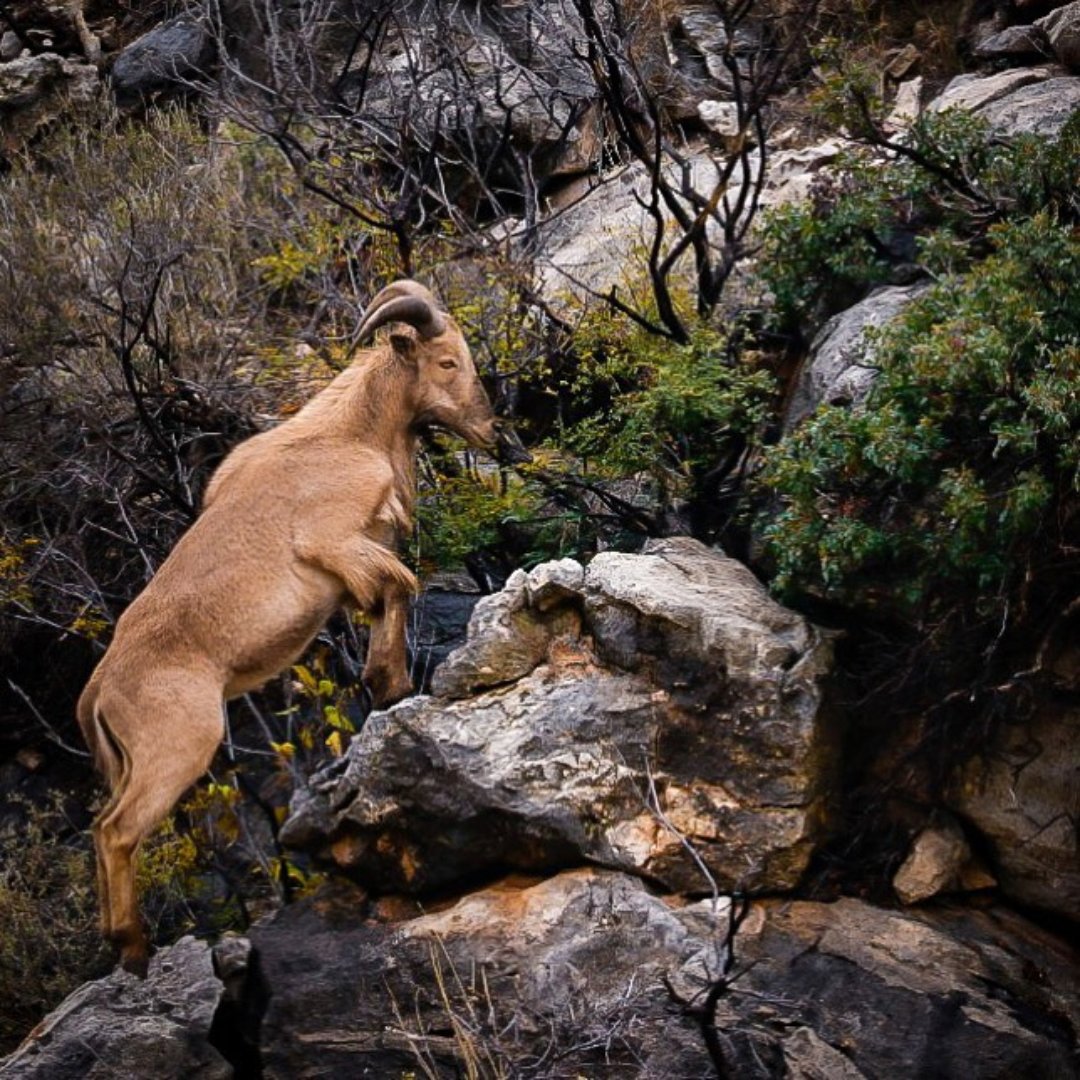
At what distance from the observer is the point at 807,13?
38.7 ft

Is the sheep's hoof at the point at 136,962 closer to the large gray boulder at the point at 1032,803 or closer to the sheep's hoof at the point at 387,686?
the sheep's hoof at the point at 387,686

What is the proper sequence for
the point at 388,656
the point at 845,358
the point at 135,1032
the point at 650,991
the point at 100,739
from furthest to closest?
the point at 845,358, the point at 388,656, the point at 135,1032, the point at 100,739, the point at 650,991

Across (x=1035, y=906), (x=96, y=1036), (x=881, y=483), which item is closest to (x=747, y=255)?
(x=881, y=483)

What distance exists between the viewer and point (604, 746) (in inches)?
340

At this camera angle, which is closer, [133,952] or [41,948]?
[133,952]

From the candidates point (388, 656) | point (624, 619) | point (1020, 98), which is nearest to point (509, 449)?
point (624, 619)

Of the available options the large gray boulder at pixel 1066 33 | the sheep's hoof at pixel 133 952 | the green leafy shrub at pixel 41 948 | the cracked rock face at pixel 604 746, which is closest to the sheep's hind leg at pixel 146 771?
the sheep's hoof at pixel 133 952

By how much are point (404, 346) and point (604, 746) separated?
7.03 feet

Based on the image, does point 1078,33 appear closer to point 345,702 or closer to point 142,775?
point 345,702

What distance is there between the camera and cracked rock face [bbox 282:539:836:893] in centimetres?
848

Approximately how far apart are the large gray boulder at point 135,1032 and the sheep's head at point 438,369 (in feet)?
9.11

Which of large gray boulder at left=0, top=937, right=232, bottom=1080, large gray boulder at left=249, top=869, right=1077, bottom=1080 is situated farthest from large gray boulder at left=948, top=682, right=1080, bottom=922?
large gray boulder at left=0, top=937, right=232, bottom=1080

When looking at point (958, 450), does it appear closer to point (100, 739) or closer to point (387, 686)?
point (387, 686)

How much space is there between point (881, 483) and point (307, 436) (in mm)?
2717
